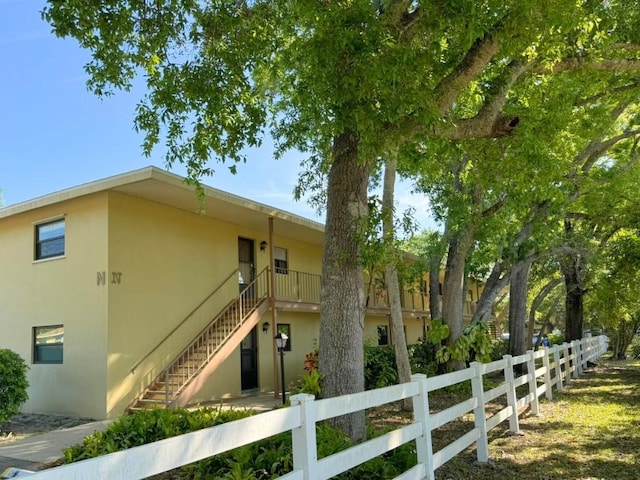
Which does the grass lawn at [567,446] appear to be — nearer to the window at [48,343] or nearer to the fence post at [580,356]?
the fence post at [580,356]

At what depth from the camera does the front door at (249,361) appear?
638 inches

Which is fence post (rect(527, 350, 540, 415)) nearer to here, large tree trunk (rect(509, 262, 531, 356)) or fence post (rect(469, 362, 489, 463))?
fence post (rect(469, 362, 489, 463))

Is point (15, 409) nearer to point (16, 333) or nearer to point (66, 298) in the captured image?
point (66, 298)

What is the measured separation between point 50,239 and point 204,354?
495 cm

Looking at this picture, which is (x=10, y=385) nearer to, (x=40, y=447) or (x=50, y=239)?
(x=40, y=447)

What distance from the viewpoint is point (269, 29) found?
340 inches

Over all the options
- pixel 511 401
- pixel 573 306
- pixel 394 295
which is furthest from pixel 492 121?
pixel 573 306

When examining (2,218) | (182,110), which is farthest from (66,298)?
(182,110)

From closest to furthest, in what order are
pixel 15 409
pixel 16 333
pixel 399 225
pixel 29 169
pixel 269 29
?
pixel 399 225, pixel 269 29, pixel 15 409, pixel 16 333, pixel 29 169

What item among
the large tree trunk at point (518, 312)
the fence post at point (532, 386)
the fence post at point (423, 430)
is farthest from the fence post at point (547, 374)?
the fence post at point (423, 430)

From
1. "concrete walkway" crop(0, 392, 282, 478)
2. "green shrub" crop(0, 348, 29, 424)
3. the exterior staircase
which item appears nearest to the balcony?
the exterior staircase

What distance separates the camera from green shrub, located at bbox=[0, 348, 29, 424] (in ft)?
35.0

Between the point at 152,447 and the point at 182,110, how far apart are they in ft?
21.4

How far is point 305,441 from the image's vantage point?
3.45 m
